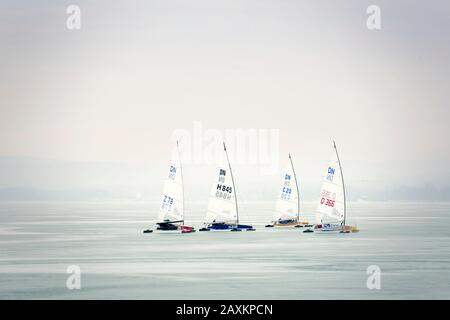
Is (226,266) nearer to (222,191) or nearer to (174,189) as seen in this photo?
(174,189)

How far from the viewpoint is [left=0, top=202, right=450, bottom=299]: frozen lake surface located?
60.8 metres

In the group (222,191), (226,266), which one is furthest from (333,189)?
(226,266)

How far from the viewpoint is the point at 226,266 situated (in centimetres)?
7512

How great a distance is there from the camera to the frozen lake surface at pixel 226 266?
60781 mm

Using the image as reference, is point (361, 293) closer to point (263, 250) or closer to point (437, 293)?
point (437, 293)

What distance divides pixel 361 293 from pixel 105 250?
1553 inches

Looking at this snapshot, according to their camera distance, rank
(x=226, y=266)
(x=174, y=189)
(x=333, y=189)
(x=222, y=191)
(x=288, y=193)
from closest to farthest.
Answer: (x=226, y=266) < (x=174, y=189) < (x=333, y=189) < (x=222, y=191) < (x=288, y=193)

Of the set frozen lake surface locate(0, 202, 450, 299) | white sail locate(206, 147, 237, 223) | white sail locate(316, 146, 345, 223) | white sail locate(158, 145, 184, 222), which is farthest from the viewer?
white sail locate(206, 147, 237, 223)

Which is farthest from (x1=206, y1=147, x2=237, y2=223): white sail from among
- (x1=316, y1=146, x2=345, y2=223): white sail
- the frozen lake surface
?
(x1=316, y1=146, x2=345, y2=223): white sail

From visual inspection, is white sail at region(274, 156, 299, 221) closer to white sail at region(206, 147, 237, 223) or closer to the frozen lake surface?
the frozen lake surface

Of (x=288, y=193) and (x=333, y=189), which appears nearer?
(x=333, y=189)

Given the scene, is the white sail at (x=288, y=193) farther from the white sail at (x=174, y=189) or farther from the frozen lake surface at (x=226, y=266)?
the white sail at (x=174, y=189)
